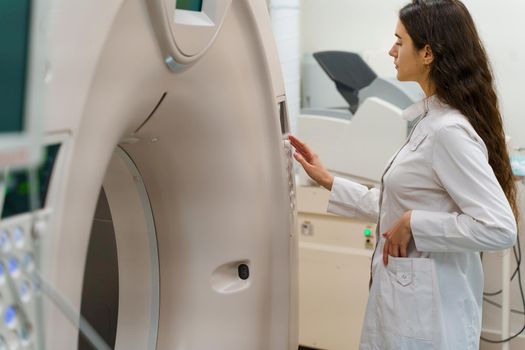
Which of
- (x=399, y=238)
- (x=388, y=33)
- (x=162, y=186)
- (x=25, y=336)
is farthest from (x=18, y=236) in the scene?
(x=388, y=33)

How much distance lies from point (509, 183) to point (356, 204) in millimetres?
390

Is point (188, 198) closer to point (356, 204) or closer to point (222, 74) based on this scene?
point (222, 74)

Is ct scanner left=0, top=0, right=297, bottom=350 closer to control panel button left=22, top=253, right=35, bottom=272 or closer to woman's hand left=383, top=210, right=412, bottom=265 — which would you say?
control panel button left=22, top=253, right=35, bottom=272

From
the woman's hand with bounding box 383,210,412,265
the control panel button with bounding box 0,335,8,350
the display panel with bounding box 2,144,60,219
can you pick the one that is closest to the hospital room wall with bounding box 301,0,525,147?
Result: the woman's hand with bounding box 383,210,412,265

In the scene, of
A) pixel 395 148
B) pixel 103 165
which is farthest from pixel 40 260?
pixel 395 148

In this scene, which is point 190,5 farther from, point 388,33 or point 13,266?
point 388,33

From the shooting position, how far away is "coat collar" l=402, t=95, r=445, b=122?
144 centimetres

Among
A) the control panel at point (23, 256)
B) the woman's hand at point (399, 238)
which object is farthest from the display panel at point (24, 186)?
the woman's hand at point (399, 238)

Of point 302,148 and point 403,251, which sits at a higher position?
point 302,148

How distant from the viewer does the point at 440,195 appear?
1.40 m

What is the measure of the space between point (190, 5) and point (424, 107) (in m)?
0.68

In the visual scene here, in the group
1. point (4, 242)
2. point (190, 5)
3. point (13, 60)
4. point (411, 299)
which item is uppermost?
point (190, 5)

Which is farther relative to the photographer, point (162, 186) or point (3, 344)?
point (162, 186)

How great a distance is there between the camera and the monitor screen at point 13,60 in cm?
51
